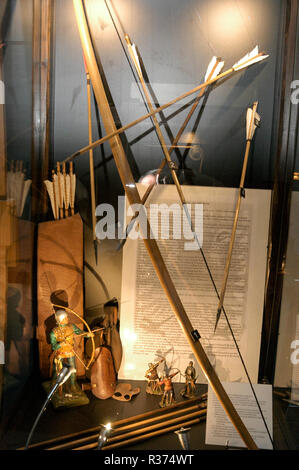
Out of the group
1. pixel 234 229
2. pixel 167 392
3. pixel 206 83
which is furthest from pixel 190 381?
pixel 206 83

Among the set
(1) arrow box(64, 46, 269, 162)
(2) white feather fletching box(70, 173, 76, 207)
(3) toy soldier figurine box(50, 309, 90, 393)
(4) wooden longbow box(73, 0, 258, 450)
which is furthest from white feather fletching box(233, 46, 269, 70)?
(3) toy soldier figurine box(50, 309, 90, 393)

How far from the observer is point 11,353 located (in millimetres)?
1592

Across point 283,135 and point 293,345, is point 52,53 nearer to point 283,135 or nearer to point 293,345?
point 283,135

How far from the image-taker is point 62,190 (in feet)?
5.78

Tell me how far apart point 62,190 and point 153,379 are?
92 cm

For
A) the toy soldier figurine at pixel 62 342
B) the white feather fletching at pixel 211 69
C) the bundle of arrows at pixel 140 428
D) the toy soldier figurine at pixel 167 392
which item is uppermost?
the white feather fletching at pixel 211 69

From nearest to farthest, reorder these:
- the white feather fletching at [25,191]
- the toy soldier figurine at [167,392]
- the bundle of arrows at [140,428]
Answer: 1. the bundle of arrows at [140,428]
2. the white feather fletching at [25,191]
3. the toy soldier figurine at [167,392]

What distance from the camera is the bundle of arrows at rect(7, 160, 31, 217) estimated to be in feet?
5.01
